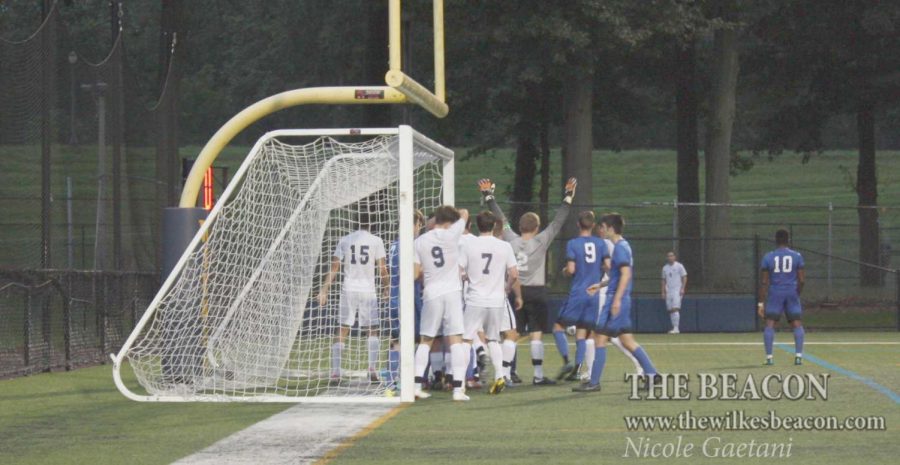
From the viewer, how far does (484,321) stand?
54.3ft

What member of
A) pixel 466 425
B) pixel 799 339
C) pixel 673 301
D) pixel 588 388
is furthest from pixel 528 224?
pixel 673 301

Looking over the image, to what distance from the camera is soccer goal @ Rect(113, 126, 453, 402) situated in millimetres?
15766

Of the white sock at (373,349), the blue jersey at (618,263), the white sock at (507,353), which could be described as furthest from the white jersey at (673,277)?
the blue jersey at (618,263)

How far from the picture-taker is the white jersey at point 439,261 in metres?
15.7

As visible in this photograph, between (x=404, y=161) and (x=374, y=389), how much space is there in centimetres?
244

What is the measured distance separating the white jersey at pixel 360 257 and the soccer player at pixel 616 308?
2.53 meters

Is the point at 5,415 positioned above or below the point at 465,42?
below

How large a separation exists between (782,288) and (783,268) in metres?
0.29

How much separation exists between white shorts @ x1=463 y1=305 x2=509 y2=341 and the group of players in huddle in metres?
0.01

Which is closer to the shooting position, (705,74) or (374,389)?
(374,389)

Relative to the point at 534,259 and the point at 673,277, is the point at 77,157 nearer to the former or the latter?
the point at 534,259

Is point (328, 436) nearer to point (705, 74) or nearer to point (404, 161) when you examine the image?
point (404, 161)

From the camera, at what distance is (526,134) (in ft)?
161

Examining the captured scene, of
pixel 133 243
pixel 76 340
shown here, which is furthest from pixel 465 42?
pixel 76 340
